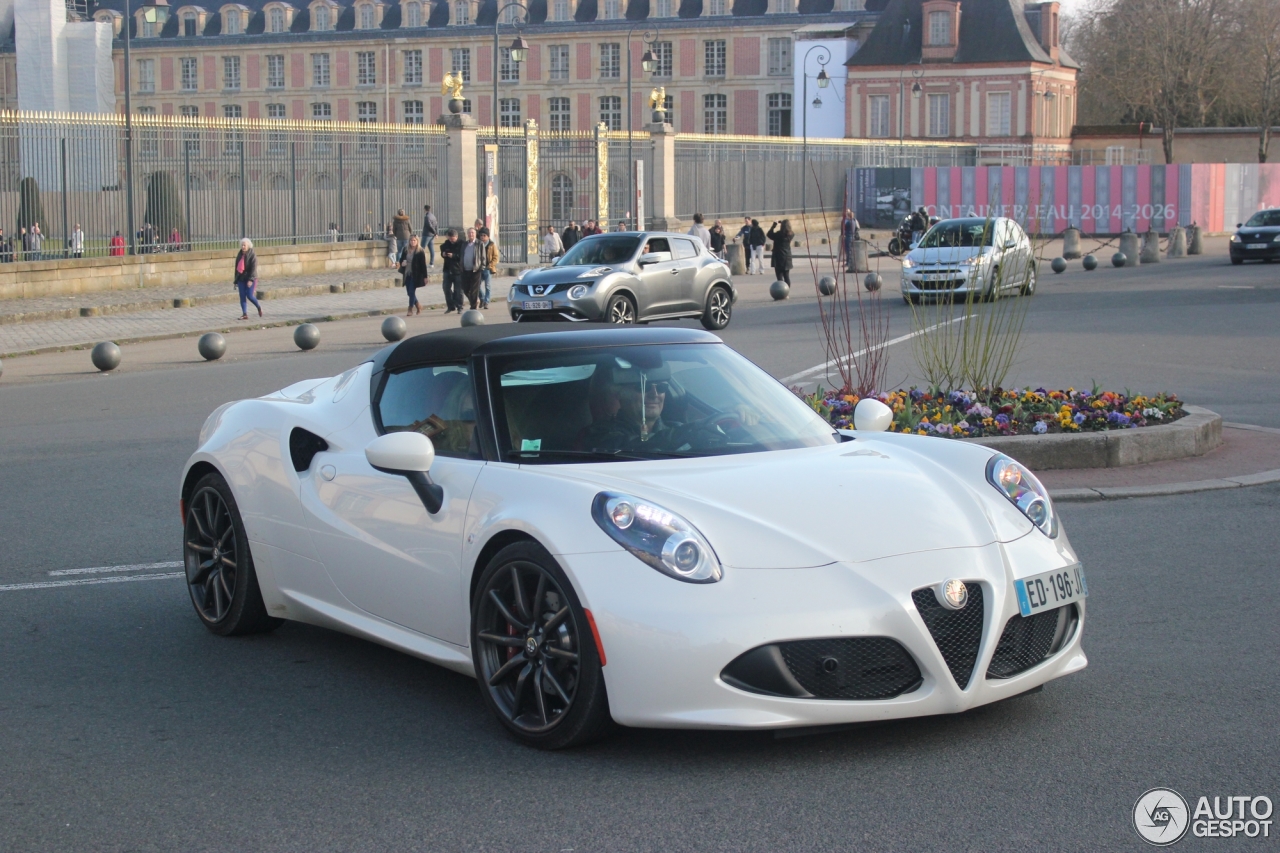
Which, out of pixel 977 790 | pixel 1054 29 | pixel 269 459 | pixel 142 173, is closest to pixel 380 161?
pixel 142 173

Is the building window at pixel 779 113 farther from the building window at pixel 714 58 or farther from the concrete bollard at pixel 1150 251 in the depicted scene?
the concrete bollard at pixel 1150 251

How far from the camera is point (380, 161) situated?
126ft

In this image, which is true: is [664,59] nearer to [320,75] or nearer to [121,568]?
[320,75]

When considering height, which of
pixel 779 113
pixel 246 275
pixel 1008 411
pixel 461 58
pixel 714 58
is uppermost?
pixel 461 58

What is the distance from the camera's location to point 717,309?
82.2 ft

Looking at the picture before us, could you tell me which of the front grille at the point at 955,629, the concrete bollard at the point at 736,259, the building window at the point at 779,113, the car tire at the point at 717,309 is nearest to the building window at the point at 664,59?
the building window at the point at 779,113

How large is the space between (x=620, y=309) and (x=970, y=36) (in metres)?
70.8

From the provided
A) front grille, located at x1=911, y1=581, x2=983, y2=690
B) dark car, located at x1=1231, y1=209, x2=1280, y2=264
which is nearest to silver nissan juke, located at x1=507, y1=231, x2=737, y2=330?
front grille, located at x1=911, y1=581, x2=983, y2=690

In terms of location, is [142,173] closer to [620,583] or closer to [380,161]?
[380,161]

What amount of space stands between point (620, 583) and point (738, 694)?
0.48 meters

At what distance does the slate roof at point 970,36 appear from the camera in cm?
8738

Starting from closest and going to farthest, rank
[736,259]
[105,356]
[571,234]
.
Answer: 1. [105,356]
2. [571,234]
3. [736,259]

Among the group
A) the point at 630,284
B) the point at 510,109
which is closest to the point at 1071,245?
the point at 630,284

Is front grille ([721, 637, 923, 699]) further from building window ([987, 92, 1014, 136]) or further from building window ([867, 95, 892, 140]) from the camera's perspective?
building window ([867, 95, 892, 140])
